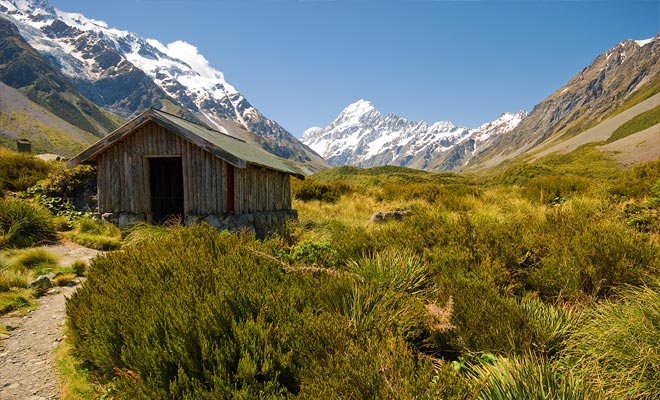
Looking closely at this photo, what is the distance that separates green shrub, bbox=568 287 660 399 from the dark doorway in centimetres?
1325

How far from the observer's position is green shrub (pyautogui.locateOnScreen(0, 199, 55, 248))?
831cm

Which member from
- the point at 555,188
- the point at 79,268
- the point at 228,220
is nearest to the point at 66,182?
the point at 228,220

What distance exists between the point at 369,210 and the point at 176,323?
15.0 m

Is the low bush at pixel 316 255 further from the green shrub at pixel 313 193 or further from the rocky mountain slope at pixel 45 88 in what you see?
the rocky mountain slope at pixel 45 88

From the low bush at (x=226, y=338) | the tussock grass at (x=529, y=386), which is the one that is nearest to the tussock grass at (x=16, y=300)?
the low bush at (x=226, y=338)

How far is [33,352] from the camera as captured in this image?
416cm

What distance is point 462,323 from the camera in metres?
3.73

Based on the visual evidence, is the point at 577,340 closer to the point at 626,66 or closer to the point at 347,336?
the point at 347,336

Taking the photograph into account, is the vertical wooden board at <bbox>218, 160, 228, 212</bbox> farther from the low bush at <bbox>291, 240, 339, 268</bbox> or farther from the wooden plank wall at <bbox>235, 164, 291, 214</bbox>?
the low bush at <bbox>291, 240, 339, 268</bbox>

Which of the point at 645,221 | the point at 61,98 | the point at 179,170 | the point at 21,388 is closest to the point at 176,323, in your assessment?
the point at 21,388

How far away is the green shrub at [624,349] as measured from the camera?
2646 mm

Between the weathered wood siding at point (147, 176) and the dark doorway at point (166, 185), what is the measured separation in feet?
7.51

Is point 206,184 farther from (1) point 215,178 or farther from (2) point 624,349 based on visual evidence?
(2) point 624,349

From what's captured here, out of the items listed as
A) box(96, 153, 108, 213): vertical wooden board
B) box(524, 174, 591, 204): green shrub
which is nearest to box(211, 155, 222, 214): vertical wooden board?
box(96, 153, 108, 213): vertical wooden board
